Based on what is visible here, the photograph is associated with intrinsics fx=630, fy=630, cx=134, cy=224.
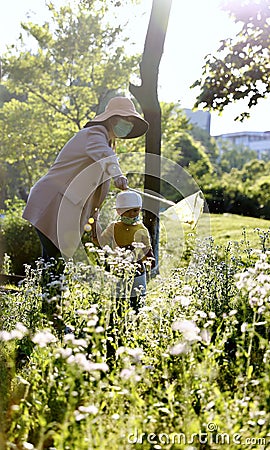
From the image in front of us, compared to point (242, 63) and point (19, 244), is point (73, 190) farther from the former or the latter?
point (19, 244)

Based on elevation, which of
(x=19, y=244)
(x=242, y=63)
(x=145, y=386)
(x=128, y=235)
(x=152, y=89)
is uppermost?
(x=242, y=63)

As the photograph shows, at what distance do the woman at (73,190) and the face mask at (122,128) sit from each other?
0.02 m

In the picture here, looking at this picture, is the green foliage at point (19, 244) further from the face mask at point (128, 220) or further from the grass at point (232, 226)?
the face mask at point (128, 220)

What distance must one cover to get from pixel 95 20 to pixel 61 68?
3.15 feet

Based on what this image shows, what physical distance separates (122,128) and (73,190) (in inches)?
22.6

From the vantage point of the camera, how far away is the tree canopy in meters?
6.14

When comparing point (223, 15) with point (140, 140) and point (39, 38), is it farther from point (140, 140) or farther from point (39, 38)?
point (39, 38)

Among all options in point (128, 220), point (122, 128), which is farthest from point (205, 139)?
point (128, 220)

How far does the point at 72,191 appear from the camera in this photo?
147 inches

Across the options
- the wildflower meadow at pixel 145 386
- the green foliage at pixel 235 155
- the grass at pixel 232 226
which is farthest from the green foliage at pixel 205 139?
the wildflower meadow at pixel 145 386

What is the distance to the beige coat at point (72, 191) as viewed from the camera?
371 centimetres

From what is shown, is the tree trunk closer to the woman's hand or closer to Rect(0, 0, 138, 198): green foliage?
the woman's hand

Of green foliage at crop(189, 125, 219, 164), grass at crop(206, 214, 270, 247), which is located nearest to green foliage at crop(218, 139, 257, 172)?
green foliage at crop(189, 125, 219, 164)

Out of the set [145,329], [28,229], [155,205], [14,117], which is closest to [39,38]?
[14,117]
